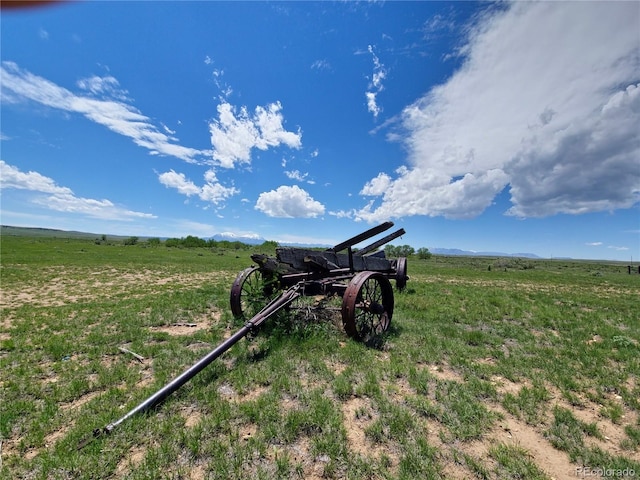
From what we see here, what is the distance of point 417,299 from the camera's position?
40.2 ft

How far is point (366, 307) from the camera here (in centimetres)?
703

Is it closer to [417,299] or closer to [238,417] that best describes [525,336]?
[417,299]

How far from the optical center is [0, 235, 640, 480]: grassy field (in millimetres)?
3291

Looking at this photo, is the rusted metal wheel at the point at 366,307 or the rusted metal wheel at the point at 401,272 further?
the rusted metal wheel at the point at 401,272

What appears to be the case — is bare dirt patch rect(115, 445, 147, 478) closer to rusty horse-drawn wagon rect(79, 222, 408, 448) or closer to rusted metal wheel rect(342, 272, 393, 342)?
rusty horse-drawn wagon rect(79, 222, 408, 448)

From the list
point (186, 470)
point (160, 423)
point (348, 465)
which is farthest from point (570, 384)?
point (160, 423)

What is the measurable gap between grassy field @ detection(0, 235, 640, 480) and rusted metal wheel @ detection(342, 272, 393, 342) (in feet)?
1.40

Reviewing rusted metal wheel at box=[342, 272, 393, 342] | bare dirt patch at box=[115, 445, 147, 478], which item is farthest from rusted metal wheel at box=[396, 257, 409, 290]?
bare dirt patch at box=[115, 445, 147, 478]

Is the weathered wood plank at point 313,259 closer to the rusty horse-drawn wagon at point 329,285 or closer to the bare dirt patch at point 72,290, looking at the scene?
the rusty horse-drawn wagon at point 329,285

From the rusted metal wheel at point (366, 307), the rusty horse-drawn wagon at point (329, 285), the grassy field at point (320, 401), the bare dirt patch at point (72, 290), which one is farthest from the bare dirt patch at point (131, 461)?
the bare dirt patch at point (72, 290)

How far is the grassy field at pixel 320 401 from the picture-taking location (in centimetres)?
329

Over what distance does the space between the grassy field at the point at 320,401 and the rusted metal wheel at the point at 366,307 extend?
→ 43 centimetres

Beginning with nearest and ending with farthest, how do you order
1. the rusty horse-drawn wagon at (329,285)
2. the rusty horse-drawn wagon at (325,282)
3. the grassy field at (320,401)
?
the grassy field at (320,401)
the rusty horse-drawn wagon at (329,285)
the rusty horse-drawn wagon at (325,282)

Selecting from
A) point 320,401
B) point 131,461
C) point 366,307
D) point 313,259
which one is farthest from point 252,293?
point 131,461
